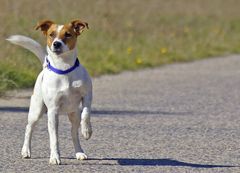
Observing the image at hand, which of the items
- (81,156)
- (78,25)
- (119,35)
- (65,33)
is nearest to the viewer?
(65,33)

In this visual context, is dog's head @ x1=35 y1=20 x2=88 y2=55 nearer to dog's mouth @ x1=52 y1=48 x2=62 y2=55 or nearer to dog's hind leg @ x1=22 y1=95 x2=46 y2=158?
dog's mouth @ x1=52 y1=48 x2=62 y2=55

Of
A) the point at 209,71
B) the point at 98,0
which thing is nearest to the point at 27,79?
the point at 209,71

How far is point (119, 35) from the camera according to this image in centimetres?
2306

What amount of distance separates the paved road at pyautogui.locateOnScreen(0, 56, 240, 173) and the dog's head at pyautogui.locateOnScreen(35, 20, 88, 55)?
1.00 meters

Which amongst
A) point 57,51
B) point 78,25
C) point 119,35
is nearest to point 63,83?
point 57,51

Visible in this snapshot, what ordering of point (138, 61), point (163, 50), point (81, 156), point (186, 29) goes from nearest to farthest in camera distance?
point (81, 156) → point (138, 61) → point (163, 50) → point (186, 29)

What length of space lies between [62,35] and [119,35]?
14.7 metres

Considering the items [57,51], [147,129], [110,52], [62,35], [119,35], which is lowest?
[147,129]

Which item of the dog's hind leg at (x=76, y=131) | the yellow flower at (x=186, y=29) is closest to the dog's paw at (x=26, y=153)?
the dog's hind leg at (x=76, y=131)

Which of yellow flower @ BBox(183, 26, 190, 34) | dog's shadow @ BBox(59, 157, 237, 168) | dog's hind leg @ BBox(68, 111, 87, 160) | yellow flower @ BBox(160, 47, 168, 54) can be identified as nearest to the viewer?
dog's shadow @ BBox(59, 157, 237, 168)

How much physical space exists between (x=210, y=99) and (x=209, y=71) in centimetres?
514

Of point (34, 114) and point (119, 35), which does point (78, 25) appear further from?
point (119, 35)

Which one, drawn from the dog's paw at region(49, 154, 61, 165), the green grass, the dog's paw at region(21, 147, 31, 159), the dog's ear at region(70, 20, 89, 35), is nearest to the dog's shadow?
the dog's paw at region(49, 154, 61, 165)

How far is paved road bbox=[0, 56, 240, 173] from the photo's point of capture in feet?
27.9
